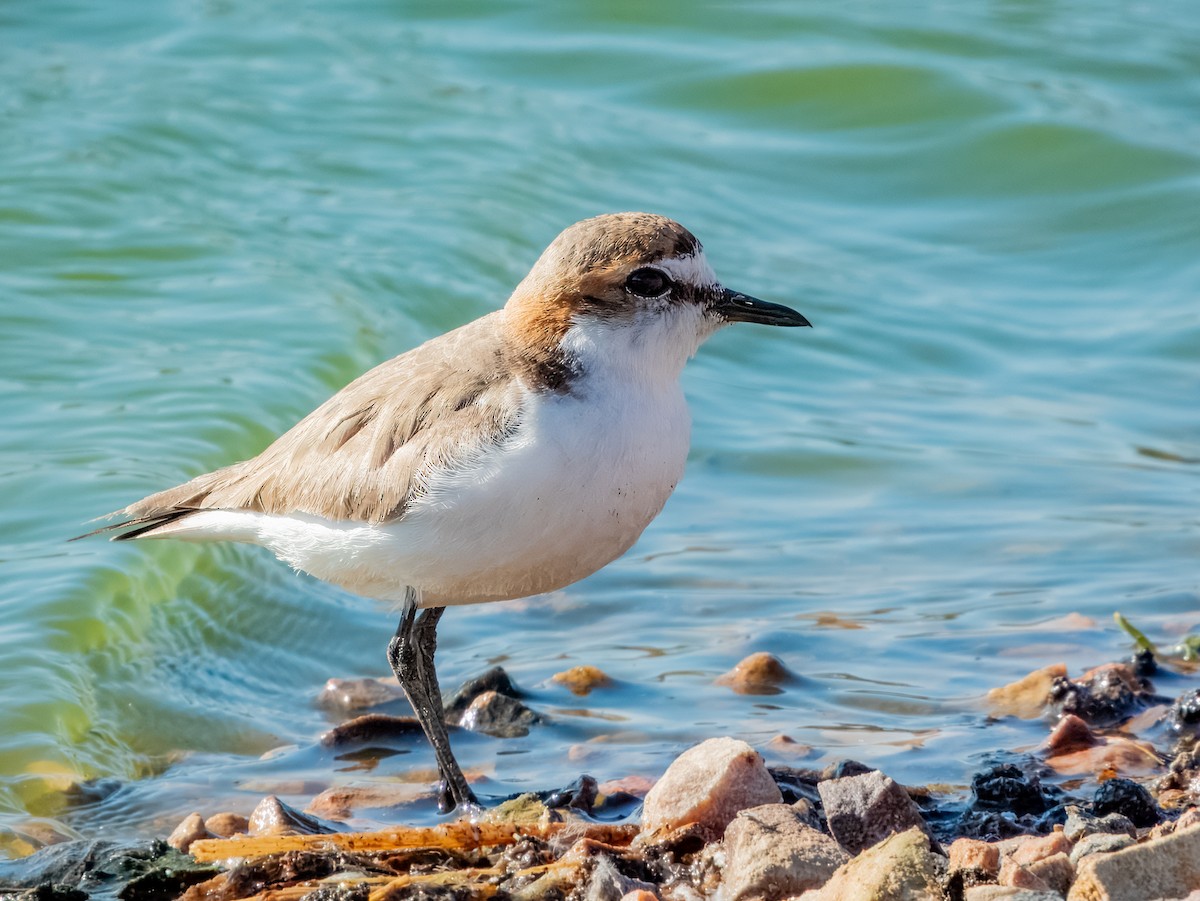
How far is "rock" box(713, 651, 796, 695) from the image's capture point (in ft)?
21.6

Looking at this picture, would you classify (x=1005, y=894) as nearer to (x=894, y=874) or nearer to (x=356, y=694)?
(x=894, y=874)

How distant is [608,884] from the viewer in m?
4.27

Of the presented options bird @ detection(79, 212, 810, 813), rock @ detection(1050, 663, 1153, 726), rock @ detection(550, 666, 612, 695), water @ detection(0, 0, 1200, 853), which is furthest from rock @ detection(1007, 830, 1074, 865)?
rock @ detection(550, 666, 612, 695)

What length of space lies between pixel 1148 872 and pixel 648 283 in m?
2.38

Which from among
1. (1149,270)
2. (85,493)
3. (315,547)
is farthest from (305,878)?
(1149,270)

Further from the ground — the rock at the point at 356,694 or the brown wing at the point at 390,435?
the brown wing at the point at 390,435

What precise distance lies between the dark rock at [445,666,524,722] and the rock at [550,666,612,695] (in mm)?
206

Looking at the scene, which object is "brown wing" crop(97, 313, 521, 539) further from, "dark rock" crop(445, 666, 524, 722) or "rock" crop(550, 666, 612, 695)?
"rock" crop(550, 666, 612, 695)

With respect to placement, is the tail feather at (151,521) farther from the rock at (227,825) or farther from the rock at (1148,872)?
the rock at (1148,872)

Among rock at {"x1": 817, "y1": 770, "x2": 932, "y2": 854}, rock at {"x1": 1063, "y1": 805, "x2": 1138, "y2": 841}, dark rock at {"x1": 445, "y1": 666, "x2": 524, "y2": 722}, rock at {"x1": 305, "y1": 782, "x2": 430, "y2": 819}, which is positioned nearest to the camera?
rock at {"x1": 1063, "y1": 805, "x2": 1138, "y2": 841}

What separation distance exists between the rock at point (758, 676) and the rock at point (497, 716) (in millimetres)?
866

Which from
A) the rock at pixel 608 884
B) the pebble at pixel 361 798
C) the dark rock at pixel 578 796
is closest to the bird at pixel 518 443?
the pebble at pixel 361 798

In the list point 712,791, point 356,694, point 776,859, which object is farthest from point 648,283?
point 356,694

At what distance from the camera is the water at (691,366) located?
6629mm
